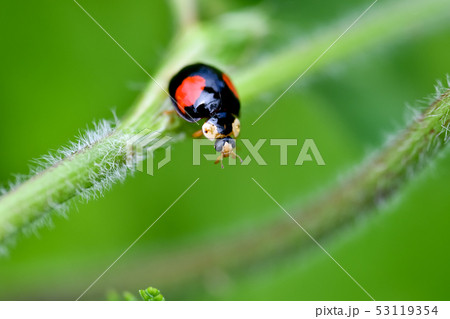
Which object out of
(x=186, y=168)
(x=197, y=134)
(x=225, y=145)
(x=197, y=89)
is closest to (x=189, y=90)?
(x=197, y=89)

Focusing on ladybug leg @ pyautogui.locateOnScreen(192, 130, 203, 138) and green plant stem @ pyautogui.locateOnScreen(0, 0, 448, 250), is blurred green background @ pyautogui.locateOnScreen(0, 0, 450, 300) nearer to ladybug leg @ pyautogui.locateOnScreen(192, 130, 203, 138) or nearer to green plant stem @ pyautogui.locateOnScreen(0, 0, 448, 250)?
green plant stem @ pyautogui.locateOnScreen(0, 0, 448, 250)

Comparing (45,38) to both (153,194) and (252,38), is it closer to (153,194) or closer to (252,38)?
(153,194)

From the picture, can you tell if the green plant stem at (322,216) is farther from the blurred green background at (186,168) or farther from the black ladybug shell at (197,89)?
the black ladybug shell at (197,89)

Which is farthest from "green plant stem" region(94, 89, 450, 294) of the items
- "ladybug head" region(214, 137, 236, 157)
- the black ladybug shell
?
the black ladybug shell

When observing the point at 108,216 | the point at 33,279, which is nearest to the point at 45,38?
the point at 108,216

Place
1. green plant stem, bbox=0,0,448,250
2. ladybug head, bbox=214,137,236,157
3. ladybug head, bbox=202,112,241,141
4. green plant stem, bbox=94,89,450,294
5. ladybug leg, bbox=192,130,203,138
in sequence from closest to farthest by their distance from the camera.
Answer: green plant stem, bbox=0,0,448,250, green plant stem, bbox=94,89,450,294, ladybug leg, bbox=192,130,203,138, ladybug head, bbox=202,112,241,141, ladybug head, bbox=214,137,236,157

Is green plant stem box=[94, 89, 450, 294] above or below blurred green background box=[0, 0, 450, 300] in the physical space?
below

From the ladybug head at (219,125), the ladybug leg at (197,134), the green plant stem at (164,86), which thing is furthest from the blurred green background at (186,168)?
the ladybug leg at (197,134)
